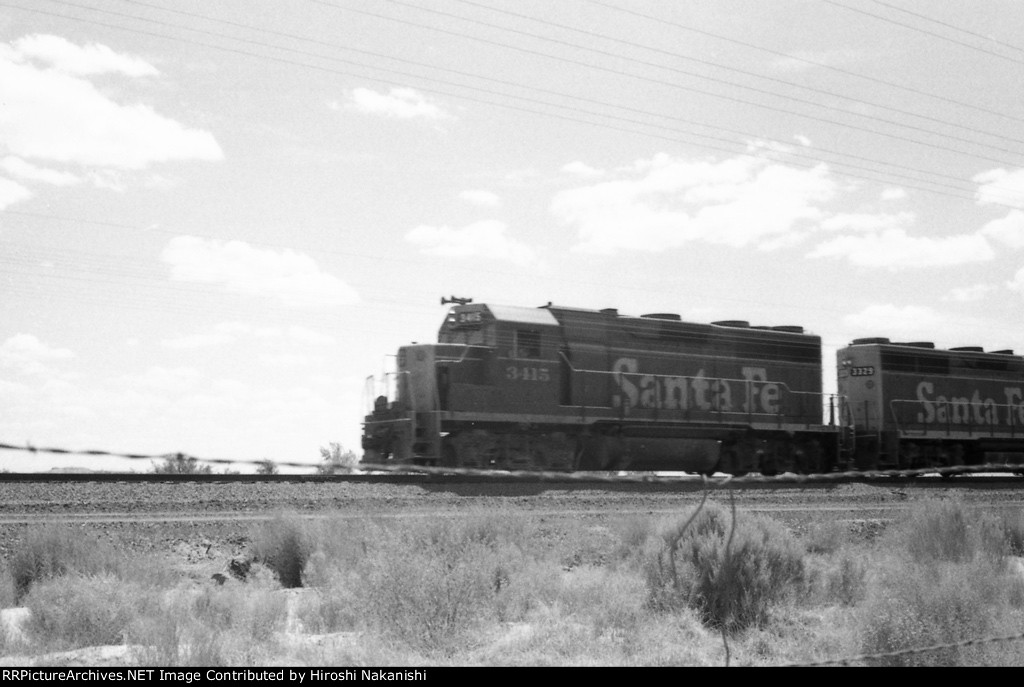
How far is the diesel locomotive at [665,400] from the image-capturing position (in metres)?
19.3

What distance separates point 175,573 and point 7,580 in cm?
153

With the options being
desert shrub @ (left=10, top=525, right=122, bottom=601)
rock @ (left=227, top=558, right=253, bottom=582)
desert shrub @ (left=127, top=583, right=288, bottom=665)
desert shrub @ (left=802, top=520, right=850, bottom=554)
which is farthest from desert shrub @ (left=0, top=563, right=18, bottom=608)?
desert shrub @ (left=802, top=520, right=850, bottom=554)

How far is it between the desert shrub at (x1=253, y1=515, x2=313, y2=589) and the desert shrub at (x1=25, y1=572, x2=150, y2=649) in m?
2.58

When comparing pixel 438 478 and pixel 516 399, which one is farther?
pixel 516 399

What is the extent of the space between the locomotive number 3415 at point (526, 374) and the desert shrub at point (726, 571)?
11.0m

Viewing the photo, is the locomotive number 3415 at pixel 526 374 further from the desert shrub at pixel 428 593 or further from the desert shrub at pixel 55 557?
the desert shrub at pixel 428 593

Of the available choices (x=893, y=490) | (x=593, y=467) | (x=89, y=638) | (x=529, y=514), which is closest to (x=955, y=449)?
(x=893, y=490)

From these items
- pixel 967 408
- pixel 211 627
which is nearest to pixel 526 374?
pixel 211 627

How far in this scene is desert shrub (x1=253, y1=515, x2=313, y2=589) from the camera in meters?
9.79

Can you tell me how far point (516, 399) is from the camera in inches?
778

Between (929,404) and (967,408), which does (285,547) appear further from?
(967,408)

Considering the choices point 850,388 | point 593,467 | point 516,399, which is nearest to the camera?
point 516,399

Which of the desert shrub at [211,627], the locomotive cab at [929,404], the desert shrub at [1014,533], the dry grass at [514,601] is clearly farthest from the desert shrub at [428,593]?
the locomotive cab at [929,404]
